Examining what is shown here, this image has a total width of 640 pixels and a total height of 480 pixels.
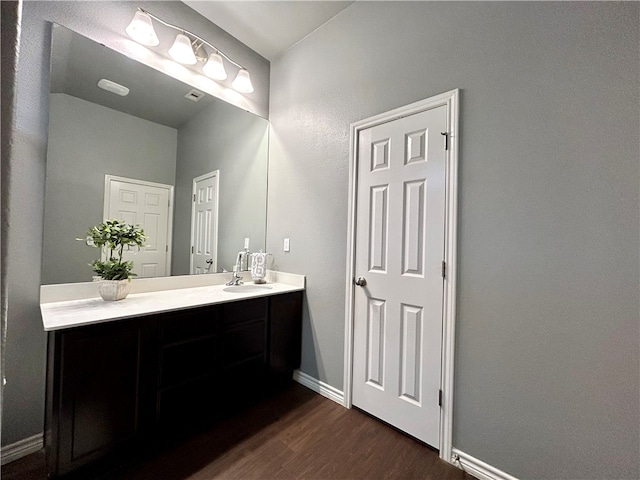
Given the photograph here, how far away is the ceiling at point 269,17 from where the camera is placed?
81.7 inches

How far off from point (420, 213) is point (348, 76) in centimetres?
119

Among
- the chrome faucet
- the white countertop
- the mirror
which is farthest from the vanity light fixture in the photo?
the white countertop

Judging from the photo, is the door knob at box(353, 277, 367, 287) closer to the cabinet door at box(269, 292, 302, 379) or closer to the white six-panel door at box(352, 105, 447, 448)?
the white six-panel door at box(352, 105, 447, 448)

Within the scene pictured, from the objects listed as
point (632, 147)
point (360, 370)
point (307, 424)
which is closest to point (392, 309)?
point (360, 370)

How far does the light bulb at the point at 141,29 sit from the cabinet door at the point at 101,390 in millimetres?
1816

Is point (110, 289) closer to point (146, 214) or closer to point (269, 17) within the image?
point (146, 214)

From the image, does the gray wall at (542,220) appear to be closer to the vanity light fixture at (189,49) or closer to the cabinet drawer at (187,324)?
the vanity light fixture at (189,49)

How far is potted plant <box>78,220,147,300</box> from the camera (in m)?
1.67

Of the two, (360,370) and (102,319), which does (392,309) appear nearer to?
(360,370)

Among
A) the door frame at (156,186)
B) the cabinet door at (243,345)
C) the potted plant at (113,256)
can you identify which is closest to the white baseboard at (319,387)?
the cabinet door at (243,345)

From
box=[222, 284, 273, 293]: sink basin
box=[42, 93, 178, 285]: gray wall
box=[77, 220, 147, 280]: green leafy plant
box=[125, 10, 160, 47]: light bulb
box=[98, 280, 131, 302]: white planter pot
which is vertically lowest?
box=[222, 284, 273, 293]: sink basin

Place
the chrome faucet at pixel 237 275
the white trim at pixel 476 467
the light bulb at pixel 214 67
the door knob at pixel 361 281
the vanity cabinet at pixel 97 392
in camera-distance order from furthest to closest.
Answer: the chrome faucet at pixel 237 275 < the light bulb at pixel 214 67 < the door knob at pixel 361 281 < the white trim at pixel 476 467 < the vanity cabinet at pixel 97 392

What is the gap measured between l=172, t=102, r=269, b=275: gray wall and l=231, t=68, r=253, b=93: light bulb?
18 centimetres

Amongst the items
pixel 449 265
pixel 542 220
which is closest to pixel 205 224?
pixel 449 265
